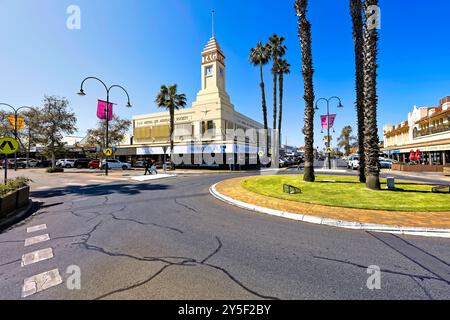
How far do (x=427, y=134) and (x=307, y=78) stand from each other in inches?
1302

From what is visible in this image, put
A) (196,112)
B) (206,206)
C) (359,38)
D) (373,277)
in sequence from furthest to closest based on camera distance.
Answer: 1. (196,112)
2. (359,38)
3. (206,206)
4. (373,277)

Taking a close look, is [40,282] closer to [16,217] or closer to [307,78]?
[16,217]

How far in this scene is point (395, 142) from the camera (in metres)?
46.5

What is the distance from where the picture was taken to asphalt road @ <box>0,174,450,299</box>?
285 centimetres

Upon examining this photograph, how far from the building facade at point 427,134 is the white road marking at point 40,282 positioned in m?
34.7

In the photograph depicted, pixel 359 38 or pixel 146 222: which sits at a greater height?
pixel 359 38

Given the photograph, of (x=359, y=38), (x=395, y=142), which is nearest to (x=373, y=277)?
(x=359, y=38)

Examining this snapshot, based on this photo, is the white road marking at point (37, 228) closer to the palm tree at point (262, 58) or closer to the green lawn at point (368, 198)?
the green lawn at point (368, 198)

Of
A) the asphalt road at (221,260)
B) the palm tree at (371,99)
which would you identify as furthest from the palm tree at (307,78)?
the asphalt road at (221,260)

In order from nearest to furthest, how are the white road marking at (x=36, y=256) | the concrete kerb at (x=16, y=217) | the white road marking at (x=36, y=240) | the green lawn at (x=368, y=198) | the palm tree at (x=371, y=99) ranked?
1. the white road marking at (x=36, y=256)
2. the white road marking at (x=36, y=240)
3. the concrete kerb at (x=16, y=217)
4. the green lawn at (x=368, y=198)
5. the palm tree at (x=371, y=99)

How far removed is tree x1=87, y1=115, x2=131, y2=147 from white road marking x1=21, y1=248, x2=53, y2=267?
35654 millimetres

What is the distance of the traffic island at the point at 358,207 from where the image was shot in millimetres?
5547
